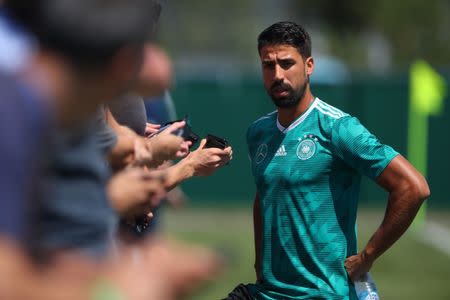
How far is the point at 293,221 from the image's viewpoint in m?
5.56

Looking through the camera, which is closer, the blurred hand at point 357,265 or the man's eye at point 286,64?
the blurred hand at point 357,265

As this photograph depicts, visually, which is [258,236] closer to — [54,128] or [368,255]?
[368,255]

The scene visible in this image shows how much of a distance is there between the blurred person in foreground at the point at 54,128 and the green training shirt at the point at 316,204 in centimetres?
317

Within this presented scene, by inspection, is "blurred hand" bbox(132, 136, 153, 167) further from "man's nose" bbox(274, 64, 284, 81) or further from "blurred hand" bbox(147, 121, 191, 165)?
"man's nose" bbox(274, 64, 284, 81)

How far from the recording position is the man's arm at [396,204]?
546 cm

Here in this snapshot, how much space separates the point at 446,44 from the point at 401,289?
22398 millimetres

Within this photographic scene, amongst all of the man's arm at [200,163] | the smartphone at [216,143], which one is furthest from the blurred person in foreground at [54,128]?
the smartphone at [216,143]

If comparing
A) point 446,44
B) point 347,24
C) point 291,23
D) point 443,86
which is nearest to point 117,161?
point 291,23

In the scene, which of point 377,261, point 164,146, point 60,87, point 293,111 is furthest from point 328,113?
point 377,261

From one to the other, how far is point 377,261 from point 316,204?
9370 mm

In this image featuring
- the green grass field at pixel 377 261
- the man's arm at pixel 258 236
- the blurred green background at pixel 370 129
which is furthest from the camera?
the blurred green background at pixel 370 129

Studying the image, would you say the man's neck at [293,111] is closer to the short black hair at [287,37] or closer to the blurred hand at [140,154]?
the short black hair at [287,37]

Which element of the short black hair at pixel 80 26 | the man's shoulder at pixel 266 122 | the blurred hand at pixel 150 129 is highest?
the short black hair at pixel 80 26

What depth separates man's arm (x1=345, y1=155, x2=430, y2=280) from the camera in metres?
5.46
